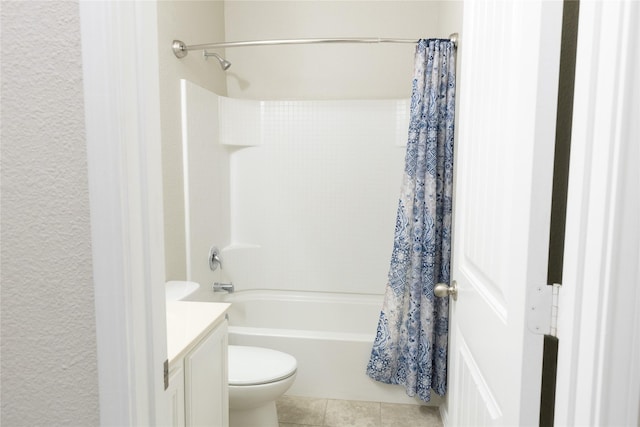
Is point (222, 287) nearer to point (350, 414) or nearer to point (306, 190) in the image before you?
point (306, 190)

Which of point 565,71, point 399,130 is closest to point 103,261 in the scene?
point 565,71

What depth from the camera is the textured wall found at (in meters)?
0.65

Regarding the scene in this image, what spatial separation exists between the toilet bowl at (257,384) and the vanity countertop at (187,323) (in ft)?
1.64

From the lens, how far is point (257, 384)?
184 cm

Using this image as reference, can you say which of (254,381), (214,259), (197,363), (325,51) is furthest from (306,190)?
(197,363)

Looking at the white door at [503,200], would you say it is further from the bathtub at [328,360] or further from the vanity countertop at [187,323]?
the bathtub at [328,360]

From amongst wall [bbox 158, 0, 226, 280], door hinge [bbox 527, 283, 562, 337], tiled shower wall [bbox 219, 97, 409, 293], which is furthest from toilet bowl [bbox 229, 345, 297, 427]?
door hinge [bbox 527, 283, 562, 337]

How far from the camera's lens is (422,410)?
234 centimetres

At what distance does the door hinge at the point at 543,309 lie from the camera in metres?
0.73

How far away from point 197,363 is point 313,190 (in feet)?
6.23

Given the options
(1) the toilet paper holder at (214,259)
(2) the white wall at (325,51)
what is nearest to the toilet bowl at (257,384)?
(1) the toilet paper holder at (214,259)

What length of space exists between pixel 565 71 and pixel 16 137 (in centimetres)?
92

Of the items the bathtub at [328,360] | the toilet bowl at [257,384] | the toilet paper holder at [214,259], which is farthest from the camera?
the toilet paper holder at [214,259]

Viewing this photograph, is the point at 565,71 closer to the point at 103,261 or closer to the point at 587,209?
the point at 587,209
